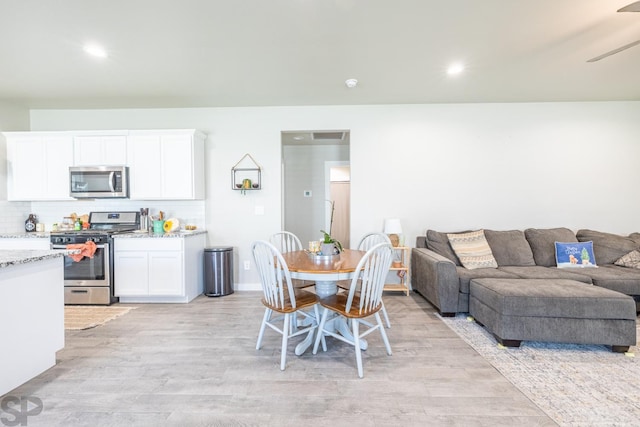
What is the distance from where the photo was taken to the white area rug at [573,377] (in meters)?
1.73

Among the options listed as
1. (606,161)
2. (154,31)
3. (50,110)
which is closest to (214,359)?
(154,31)

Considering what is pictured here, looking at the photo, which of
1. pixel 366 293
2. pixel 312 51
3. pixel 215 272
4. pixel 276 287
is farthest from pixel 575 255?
pixel 215 272

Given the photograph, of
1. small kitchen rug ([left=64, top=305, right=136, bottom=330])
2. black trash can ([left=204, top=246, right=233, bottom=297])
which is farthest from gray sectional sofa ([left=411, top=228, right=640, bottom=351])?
small kitchen rug ([left=64, top=305, right=136, bottom=330])

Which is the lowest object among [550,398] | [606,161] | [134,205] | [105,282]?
[550,398]

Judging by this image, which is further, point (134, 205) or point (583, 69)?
point (134, 205)

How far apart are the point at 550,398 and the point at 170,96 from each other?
455 cm

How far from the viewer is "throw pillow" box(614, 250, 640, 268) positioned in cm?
337

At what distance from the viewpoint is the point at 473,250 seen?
3.53 metres

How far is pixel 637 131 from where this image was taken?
4090 millimetres

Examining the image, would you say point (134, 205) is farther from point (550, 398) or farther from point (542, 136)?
point (542, 136)

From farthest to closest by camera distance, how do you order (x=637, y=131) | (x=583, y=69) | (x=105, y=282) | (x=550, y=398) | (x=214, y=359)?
(x=637, y=131)
(x=105, y=282)
(x=583, y=69)
(x=214, y=359)
(x=550, y=398)

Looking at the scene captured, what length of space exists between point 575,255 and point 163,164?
5115 mm

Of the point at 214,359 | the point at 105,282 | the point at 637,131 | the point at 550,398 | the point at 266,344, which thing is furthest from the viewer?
the point at 637,131

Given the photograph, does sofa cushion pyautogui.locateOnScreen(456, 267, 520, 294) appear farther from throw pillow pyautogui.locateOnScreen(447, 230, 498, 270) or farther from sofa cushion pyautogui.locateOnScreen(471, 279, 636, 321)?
sofa cushion pyautogui.locateOnScreen(471, 279, 636, 321)
